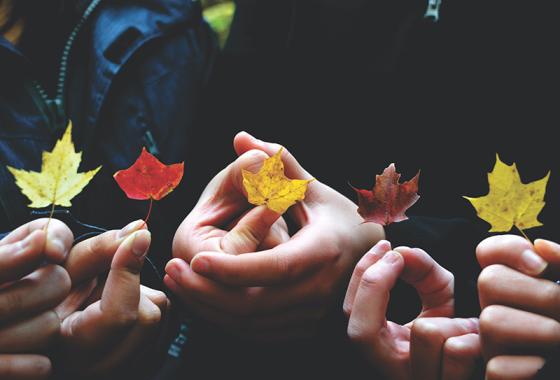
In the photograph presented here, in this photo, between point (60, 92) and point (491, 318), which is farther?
point (60, 92)

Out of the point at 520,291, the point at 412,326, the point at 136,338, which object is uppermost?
the point at 520,291

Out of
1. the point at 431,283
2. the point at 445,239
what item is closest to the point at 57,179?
the point at 431,283

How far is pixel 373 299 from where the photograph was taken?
2.23 feet

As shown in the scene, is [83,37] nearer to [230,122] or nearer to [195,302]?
[230,122]

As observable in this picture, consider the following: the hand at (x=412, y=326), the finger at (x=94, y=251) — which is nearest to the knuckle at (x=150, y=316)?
the finger at (x=94, y=251)

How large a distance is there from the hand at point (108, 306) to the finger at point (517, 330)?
0.48 metres

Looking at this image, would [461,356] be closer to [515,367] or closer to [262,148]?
[515,367]

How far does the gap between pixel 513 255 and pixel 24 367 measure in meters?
0.67

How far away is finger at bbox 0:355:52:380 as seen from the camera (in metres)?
0.61

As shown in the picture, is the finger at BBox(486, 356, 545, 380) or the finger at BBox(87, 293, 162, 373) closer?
the finger at BBox(486, 356, 545, 380)

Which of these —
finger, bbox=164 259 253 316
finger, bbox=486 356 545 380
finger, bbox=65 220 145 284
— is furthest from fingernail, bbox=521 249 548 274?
finger, bbox=65 220 145 284

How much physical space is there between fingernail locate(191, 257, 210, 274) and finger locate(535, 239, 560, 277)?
18.1 inches

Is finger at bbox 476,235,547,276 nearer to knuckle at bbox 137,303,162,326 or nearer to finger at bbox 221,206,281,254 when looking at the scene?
finger at bbox 221,206,281,254

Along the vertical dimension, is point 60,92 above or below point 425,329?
above
